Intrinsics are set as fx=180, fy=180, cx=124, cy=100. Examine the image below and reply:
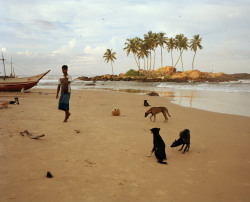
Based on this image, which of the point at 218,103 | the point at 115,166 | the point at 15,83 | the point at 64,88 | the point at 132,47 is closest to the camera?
the point at 115,166

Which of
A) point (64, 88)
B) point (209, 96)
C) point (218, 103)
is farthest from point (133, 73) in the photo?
point (64, 88)

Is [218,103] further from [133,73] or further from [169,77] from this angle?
[133,73]

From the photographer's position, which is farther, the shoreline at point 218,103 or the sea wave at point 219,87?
the sea wave at point 219,87

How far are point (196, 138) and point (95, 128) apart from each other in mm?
3362

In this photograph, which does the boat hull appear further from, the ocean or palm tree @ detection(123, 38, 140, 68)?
palm tree @ detection(123, 38, 140, 68)

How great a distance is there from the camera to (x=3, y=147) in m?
4.31

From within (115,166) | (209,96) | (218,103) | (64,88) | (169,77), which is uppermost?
(169,77)

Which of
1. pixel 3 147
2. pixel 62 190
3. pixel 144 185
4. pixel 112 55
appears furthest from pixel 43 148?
pixel 112 55

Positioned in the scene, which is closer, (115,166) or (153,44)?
(115,166)

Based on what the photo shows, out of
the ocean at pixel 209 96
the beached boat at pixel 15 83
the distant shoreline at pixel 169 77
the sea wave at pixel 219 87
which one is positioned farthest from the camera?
the distant shoreline at pixel 169 77

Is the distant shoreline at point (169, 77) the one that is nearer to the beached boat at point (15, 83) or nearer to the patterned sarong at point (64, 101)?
the beached boat at point (15, 83)

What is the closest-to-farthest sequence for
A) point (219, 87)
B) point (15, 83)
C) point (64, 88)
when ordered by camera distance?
point (64, 88)
point (15, 83)
point (219, 87)

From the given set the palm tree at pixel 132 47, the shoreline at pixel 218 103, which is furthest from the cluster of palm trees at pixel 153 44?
the shoreline at pixel 218 103

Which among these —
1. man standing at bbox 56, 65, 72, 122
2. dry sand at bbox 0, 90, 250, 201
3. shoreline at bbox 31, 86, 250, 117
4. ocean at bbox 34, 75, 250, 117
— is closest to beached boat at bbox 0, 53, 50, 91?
ocean at bbox 34, 75, 250, 117
